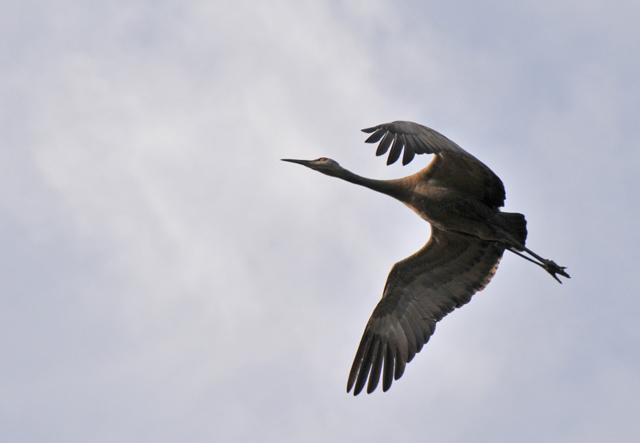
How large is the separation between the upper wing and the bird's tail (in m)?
0.27

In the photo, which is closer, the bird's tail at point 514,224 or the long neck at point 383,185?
the bird's tail at point 514,224

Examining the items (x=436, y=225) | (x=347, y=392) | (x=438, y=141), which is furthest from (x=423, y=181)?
(x=347, y=392)

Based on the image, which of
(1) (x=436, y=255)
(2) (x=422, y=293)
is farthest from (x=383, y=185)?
(2) (x=422, y=293)

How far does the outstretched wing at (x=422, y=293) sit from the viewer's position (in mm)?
18297

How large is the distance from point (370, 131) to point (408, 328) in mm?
3701

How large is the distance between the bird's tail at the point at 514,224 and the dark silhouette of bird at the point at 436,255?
0.01 m

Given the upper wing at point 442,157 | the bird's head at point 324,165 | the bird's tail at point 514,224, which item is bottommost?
the bird's tail at point 514,224

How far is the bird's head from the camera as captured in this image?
1850 cm

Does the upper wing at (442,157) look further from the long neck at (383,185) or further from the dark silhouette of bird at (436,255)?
the long neck at (383,185)

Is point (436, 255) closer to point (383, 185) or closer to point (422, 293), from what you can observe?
point (422, 293)

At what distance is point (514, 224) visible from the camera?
57.4 feet

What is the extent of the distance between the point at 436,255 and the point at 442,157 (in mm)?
1796

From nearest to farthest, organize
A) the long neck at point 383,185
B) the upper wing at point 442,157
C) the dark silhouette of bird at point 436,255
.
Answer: the upper wing at point 442,157, the dark silhouette of bird at point 436,255, the long neck at point 383,185

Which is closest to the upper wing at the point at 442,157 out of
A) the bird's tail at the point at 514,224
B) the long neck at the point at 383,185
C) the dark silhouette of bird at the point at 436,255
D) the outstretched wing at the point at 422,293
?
the dark silhouette of bird at the point at 436,255
